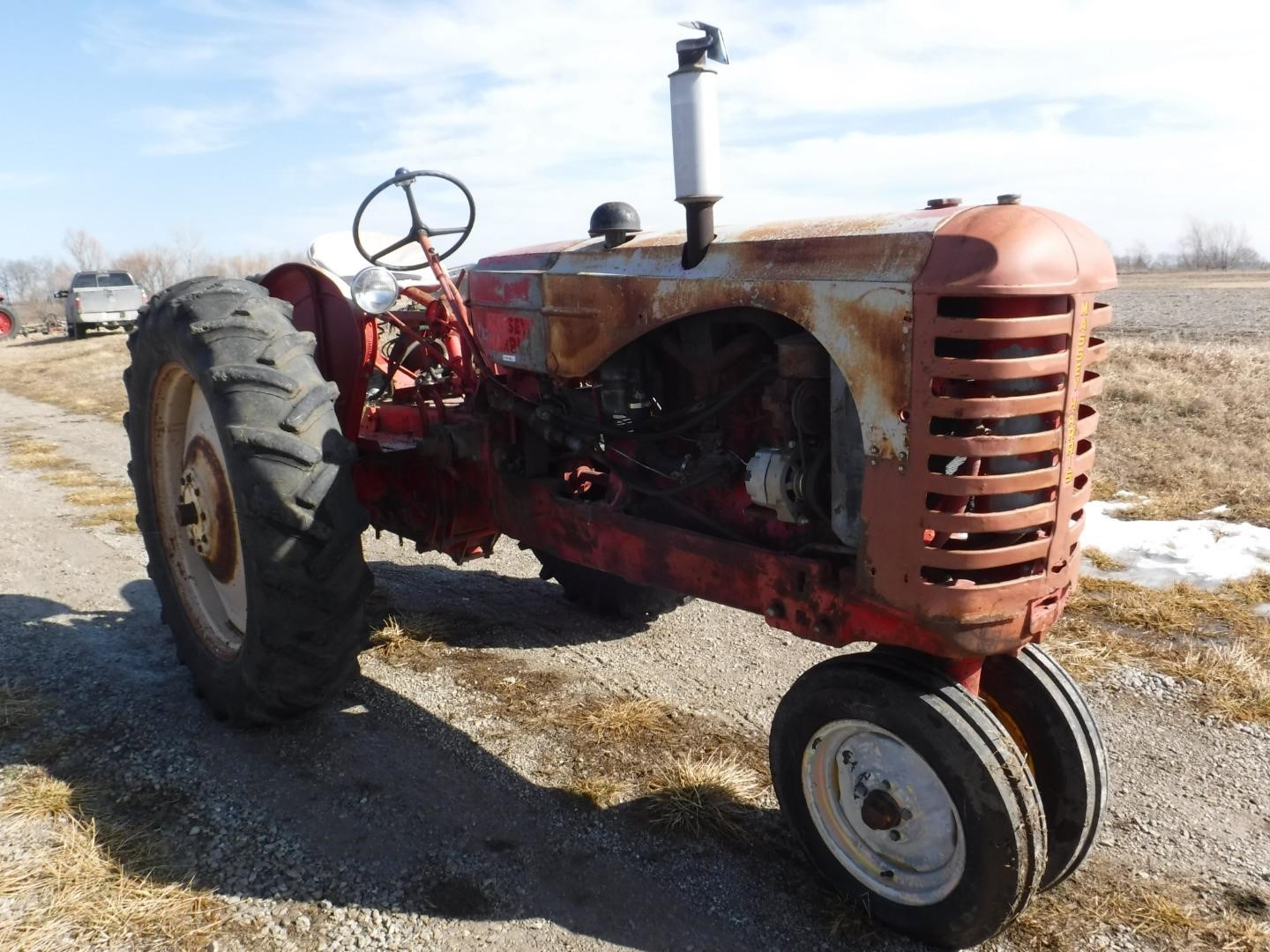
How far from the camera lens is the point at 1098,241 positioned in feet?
7.38

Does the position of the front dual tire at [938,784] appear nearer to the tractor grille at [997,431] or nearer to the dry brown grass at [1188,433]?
the tractor grille at [997,431]

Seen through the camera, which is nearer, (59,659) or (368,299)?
(368,299)

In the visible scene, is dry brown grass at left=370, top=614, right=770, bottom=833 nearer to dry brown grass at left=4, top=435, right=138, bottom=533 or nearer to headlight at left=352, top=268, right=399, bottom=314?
headlight at left=352, top=268, right=399, bottom=314

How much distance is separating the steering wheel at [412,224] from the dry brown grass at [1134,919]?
304 centimetres

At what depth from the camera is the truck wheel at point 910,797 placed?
221 cm

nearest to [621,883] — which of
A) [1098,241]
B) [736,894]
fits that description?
[736,894]

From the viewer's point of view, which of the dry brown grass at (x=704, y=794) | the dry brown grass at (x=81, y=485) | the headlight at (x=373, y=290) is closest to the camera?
the dry brown grass at (x=704, y=794)

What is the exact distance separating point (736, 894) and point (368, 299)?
2.38 m

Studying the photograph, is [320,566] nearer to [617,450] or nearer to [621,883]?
[617,450]

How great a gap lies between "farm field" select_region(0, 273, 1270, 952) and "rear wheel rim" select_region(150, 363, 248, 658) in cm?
32

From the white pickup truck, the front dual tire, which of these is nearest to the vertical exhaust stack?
the front dual tire

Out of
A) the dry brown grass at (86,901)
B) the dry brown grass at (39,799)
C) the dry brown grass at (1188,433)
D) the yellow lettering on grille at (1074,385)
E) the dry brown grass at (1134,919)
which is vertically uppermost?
the yellow lettering on grille at (1074,385)

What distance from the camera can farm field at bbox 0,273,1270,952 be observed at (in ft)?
8.24

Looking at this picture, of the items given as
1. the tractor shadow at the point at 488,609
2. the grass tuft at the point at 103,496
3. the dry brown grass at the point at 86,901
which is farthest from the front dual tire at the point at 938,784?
the grass tuft at the point at 103,496
